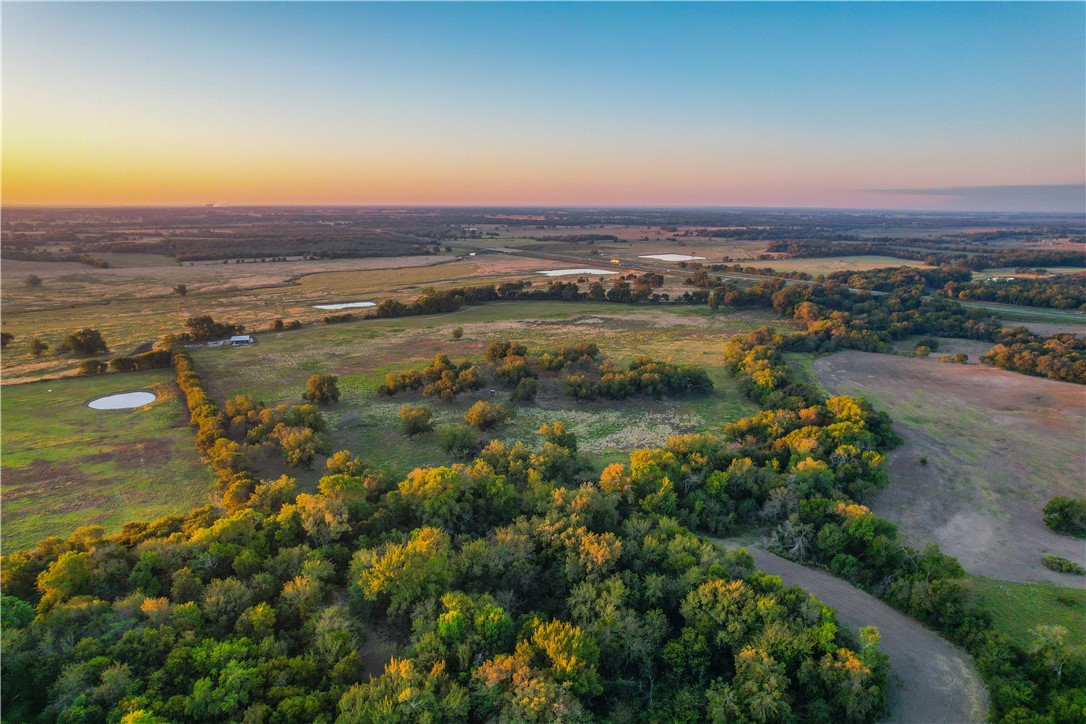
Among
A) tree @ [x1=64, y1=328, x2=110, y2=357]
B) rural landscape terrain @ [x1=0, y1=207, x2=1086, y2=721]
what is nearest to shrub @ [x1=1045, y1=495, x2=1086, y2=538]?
rural landscape terrain @ [x1=0, y1=207, x2=1086, y2=721]

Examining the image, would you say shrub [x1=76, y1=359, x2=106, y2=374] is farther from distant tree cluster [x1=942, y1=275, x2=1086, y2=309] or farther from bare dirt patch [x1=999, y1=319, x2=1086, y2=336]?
distant tree cluster [x1=942, y1=275, x2=1086, y2=309]

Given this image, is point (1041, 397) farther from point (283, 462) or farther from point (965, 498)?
point (283, 462)

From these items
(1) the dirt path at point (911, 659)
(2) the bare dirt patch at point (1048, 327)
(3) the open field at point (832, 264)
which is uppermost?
(3) the open field at point (832, 264)

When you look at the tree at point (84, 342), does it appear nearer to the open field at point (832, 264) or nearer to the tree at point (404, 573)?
the tree at point (404, 573)

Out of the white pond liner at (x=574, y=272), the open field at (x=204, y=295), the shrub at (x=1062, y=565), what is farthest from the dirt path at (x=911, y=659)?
the white pond liner at (x=574, y=272)

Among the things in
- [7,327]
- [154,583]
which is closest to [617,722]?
[154,583]

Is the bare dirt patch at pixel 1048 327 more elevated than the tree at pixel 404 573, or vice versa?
the bare dirt patch at pixel 1048 327
